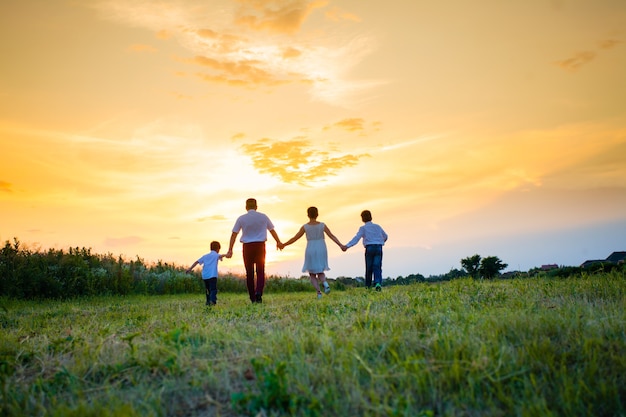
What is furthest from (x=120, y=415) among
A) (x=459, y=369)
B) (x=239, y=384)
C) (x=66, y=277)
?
(x=66, y=277)

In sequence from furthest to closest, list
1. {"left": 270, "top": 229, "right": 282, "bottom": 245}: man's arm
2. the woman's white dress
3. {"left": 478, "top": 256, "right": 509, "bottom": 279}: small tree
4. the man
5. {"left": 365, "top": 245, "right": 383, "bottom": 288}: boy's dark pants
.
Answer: {"left": 478, "top": 256, "right": 509, "bottom": 279}: small tree → {"left": 365, "top": 245, "right": 383, "bottom": 288}: boy's dark pants → the woman's white dress → {"left": 270, "top": 229, "right": 282, "bottom": 245}: man's arm → the man

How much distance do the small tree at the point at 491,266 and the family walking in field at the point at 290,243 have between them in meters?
4.94

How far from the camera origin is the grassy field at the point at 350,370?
3.89m

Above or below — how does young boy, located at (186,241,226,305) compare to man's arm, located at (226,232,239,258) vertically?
below

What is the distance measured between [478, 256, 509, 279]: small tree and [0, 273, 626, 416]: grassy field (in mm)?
12649

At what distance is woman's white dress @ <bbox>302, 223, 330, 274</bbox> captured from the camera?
14820 mm

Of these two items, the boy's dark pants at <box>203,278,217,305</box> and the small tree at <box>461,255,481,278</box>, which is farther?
the small tree at <box>461,255,481,278</box>

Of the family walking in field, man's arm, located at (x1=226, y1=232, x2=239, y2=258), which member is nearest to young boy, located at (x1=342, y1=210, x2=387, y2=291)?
the family walking in field

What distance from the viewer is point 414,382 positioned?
418cm

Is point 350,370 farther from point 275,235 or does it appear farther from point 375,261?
point 375,261

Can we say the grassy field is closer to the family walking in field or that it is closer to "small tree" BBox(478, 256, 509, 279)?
the family walking in field

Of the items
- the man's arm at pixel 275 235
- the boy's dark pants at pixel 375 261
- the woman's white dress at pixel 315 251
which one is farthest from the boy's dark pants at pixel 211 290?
the boy's dark pants at pixel 375 261

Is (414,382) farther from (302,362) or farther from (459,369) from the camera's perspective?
(302,362)

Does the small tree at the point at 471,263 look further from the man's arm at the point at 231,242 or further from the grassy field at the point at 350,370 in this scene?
the grassy field at the point at 350,370
